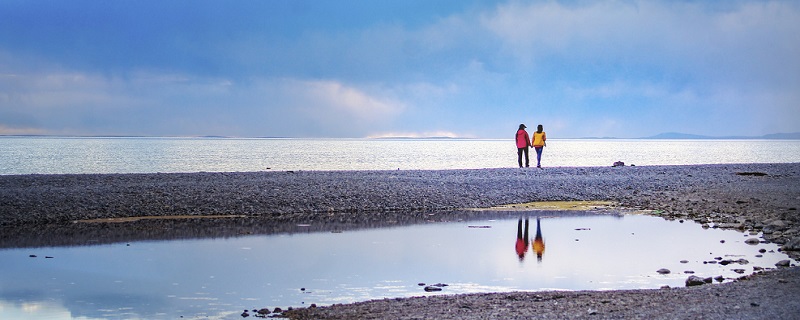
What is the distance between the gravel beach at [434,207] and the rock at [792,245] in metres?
0.03

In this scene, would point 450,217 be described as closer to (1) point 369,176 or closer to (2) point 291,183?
(2) point 291,183

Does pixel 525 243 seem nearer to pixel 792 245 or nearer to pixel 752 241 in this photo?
pixel 752 241

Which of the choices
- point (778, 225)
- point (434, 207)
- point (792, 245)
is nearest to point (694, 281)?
point (792, 245)

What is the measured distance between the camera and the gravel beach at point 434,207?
36.0ft

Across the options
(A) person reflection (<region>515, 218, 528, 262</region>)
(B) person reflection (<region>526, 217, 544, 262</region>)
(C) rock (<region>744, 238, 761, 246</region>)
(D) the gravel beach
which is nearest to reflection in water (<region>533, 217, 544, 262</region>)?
(B) person reflection (<region>526, 217, 544, 262</region>)

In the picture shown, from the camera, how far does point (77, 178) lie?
3353 centimetres

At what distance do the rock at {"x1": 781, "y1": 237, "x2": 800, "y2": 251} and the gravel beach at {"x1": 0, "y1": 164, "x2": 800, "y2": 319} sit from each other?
0.03m

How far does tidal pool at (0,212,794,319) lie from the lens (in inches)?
492

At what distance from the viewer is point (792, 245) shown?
659 inches

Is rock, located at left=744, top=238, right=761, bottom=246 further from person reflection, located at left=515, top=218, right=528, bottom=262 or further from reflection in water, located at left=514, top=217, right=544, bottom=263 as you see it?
person reflection, located at left=515, top=218, right=528, bottom=262

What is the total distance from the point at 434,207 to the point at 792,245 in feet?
42.9

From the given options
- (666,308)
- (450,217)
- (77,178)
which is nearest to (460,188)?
(450,217)

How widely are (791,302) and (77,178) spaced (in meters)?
30.0

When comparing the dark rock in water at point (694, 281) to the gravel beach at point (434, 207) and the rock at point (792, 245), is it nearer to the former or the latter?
the gravel beach at point (434, 207)
